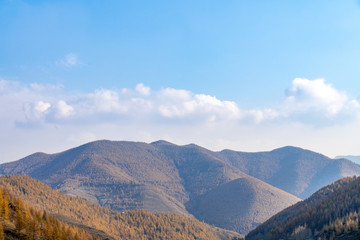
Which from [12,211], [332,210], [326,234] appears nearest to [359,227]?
[326,234]

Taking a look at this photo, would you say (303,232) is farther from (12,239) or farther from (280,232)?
(12,239)

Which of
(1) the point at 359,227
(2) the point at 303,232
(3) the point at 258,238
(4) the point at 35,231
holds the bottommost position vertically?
(3) the point at 258,238

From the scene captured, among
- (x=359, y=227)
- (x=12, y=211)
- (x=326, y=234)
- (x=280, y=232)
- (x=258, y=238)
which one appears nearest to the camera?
(x=12, y=211)

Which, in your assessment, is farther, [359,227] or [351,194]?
[351,194]

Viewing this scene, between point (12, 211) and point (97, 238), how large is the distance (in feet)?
209

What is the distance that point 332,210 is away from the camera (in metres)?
140

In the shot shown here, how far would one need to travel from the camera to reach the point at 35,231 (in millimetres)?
56344

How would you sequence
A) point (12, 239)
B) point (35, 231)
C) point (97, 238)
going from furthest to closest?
point (97, 238)
point (35, 231)
point (12, 239)

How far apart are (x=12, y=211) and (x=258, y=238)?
15644 centimetres

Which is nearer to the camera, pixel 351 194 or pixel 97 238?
pixel 97 238

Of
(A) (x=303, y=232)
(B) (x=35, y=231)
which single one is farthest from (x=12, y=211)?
(A) (x=303, y=232)

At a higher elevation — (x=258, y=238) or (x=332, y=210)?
(x=332, y=210)

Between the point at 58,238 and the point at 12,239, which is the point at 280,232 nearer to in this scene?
the point at 58,238

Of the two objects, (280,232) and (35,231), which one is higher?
(35,231)
